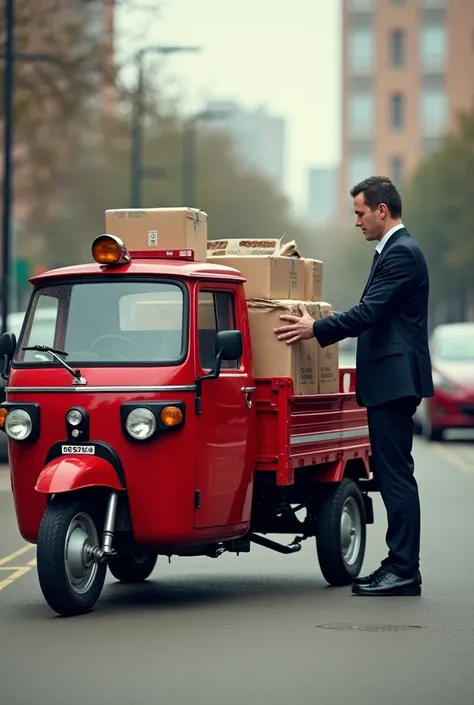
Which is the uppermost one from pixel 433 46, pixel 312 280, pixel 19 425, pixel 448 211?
pixel 433 46

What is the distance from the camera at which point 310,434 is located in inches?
421

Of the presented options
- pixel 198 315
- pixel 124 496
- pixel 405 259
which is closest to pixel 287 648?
pixel 124 496

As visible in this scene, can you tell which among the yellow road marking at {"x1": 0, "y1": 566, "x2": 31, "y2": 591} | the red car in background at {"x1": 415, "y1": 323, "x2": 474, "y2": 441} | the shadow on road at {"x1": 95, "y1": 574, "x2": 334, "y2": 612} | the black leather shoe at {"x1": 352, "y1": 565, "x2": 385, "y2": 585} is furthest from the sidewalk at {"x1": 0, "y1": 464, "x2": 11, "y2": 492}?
the black leather shoe at {"x1": 352, "y1": 565, "x2": 385, "y2": 585}

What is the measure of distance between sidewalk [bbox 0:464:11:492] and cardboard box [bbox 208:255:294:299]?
8.54m

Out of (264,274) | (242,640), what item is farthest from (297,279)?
(242,640)

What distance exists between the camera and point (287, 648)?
8.53 m

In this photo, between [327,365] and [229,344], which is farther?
[327,365]

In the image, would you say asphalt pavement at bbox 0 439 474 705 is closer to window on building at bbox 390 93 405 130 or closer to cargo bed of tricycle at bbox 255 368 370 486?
cargo bed of tricycle at bbox 255 368 370 486

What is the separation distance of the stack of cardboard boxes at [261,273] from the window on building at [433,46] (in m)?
137

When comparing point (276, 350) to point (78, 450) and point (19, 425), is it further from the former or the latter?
point (19, 425)

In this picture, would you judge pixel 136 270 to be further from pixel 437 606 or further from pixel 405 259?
pixel 437 606

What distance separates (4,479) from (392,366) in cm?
1038

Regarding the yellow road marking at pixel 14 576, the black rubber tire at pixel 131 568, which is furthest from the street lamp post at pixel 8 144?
the black rubber tire at pixel 131 568

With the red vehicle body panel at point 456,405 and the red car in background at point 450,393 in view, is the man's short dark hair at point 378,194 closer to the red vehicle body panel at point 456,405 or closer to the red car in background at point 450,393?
the red car in background at point 450,393
